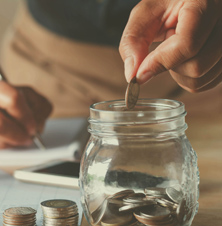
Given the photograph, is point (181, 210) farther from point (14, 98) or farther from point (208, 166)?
point (14, 98)

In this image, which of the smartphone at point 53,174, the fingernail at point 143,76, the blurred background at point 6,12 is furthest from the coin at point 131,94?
the blurred background at point 6,12

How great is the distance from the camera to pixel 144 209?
59 centimetres

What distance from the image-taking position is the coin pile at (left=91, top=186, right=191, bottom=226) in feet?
1.88

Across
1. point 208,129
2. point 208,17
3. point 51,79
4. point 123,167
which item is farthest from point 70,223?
point 51,79

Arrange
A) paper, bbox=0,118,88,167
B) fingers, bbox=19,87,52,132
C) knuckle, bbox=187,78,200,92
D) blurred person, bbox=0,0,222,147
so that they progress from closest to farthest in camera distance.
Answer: knuckle, bbox=187,78,200,92 → paper, bbox=0,118,88,167 → fingers, bbox=19,87,52,132 → blurred person, bbox=0,0,222,147

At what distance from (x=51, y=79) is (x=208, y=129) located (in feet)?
2.46

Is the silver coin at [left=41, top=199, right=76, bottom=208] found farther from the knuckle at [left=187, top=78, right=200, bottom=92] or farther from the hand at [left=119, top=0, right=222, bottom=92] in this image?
the knuckle at [left=187, top=78, right=200, bottom=92]

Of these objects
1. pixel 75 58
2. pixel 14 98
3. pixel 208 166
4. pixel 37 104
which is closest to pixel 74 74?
pixel 75 58

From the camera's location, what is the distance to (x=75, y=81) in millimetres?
1795

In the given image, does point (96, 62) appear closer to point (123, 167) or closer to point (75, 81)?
point (75, 81)

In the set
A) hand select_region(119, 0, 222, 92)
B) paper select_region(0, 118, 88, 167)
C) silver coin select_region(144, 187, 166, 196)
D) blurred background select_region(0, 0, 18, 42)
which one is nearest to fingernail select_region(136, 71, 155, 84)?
hand select_region(119, 0, 222, 92)

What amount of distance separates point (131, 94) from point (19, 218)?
0.76ft

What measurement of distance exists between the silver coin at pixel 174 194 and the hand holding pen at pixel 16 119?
60 centimetres

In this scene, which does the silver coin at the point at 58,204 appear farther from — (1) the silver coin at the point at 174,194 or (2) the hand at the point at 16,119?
(2) the hand at the point at 16,119
